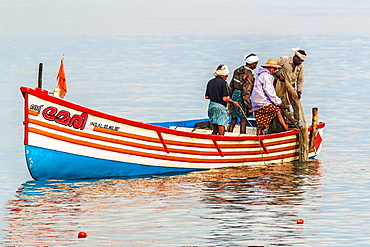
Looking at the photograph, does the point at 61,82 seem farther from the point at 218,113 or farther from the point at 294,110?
the point at 294,110

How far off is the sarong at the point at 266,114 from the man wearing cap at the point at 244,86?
221 millimetres

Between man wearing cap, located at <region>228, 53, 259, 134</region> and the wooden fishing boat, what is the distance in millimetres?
900

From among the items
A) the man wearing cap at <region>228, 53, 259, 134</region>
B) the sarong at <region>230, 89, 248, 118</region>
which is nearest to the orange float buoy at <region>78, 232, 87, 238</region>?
the man wearing cap at <region>228, 53, 259, 134</region>

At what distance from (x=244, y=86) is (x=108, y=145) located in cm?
355

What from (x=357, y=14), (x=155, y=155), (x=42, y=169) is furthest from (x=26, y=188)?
(x=357, y=14)

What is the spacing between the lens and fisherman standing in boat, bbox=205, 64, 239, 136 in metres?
19.4

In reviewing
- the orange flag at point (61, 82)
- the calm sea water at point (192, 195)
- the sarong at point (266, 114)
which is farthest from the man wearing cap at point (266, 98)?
the orange flag at point (61, 82)

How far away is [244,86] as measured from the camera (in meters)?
20.3

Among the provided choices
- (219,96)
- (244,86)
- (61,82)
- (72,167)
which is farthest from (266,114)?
(61,82)

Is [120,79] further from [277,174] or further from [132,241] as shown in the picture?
[132,241]

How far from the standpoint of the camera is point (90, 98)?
32500 millimetres

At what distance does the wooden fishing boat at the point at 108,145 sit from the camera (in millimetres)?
17812

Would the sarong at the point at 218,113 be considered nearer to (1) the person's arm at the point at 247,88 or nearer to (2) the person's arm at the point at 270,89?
(1) the person's arm at the point at 247,88

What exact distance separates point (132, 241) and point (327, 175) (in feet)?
23.1
